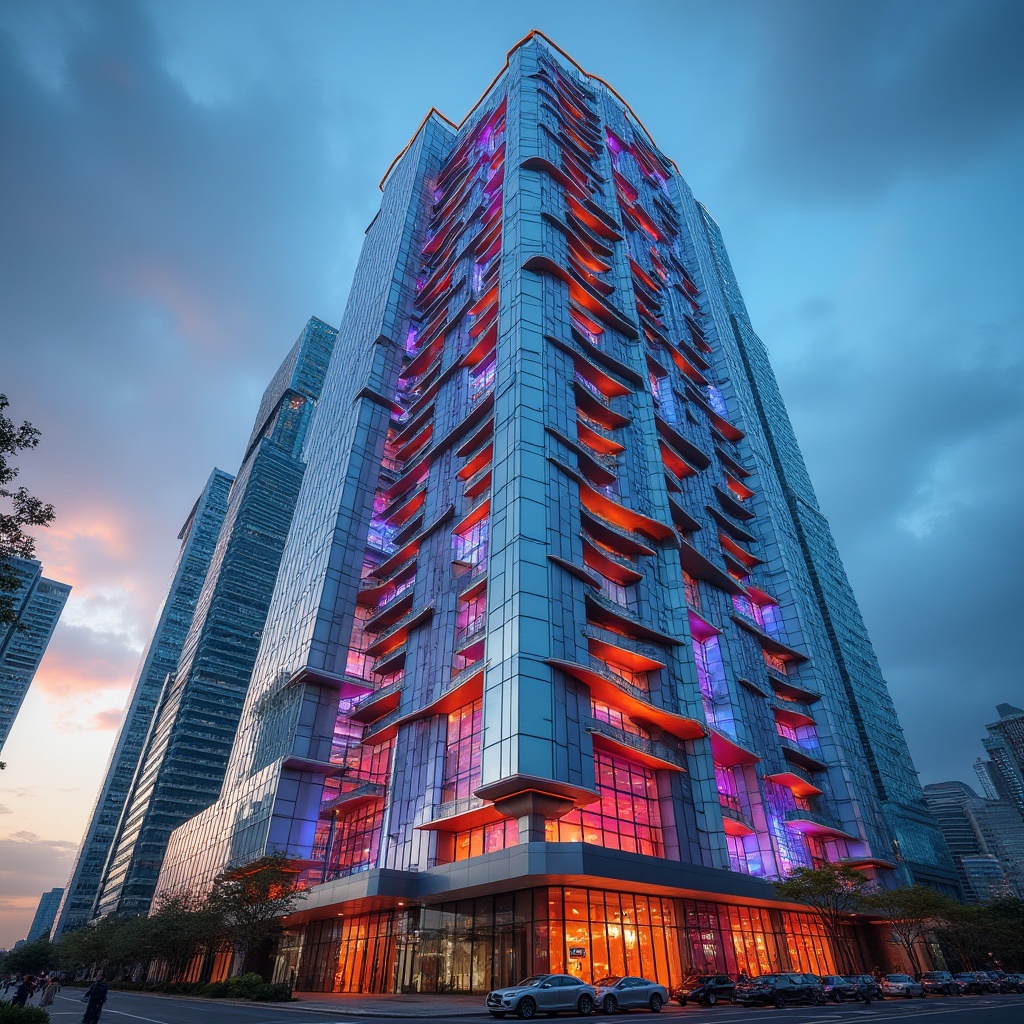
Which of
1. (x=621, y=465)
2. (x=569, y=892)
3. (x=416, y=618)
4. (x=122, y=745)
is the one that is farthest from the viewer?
(x=122, y=745)

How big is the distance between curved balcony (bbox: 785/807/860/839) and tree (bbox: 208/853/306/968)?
140ft

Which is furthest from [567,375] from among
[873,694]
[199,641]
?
[199,641]

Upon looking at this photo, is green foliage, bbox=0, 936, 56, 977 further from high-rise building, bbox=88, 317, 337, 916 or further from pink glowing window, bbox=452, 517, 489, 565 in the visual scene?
pink glowing window, bbox=452, 517, 489, 565

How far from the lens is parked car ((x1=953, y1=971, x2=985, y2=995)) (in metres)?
50.3

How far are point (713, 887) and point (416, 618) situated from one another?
31020mm

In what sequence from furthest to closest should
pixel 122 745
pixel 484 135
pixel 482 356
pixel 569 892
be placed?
1. pixel 122 745
2. pixel 484 135
3. pixel 482 356
4. pixel 569 892

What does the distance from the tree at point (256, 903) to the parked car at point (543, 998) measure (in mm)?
24532

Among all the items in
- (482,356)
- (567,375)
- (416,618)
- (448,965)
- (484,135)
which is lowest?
(448,965)

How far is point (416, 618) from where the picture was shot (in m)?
59.8

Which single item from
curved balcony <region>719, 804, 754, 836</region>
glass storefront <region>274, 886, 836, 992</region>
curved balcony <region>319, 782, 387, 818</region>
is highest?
curved balcony <region>319, 782, 387, 818</region>

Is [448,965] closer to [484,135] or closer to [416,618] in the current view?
[416,618]

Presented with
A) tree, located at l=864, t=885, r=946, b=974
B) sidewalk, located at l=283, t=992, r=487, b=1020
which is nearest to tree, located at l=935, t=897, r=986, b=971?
tree, located at l=864, t=885, r=946, b=974

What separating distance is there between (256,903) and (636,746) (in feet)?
89.6

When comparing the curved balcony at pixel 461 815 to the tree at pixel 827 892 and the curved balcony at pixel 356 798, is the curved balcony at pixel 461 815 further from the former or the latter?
the tree at pixel 827 892
